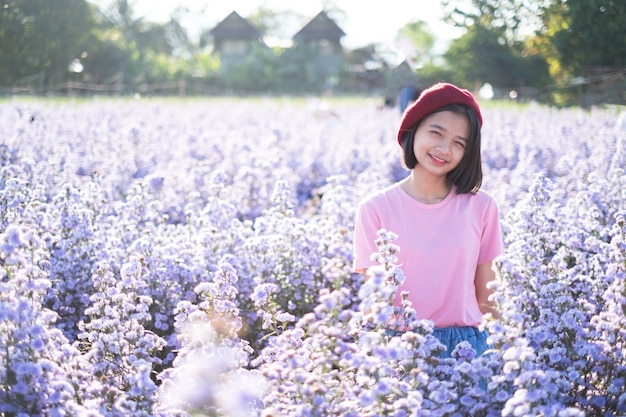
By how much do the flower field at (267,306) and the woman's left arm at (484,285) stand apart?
0.59ft

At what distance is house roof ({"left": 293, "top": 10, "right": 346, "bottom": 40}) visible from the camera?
166ft

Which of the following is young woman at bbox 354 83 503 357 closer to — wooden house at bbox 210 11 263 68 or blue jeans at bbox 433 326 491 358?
blue jeans at bbox 433 326 491 358

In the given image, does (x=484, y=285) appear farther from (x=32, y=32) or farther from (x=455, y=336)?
(x=32, y=32)

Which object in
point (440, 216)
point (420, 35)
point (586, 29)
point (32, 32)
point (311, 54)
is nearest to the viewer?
point (440, 216)

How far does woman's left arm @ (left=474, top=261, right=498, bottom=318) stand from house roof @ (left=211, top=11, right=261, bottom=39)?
50621mm

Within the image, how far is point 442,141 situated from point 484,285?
30.8 inches

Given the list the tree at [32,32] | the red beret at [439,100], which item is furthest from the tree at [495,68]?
the red beret at [439,100]

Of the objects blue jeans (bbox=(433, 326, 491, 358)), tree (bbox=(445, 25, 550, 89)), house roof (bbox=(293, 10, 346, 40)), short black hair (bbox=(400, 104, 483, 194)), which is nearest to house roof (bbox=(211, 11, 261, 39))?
house roof (bbox=(293, 10, 346, 40))

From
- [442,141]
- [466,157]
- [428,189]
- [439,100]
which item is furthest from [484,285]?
[439,100]

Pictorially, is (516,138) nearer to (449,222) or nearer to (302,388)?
(449,222)

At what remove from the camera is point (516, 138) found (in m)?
10.2

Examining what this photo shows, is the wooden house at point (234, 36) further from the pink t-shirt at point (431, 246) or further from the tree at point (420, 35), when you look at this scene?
the pink t-shirt at point (431, 246)

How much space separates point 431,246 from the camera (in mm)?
3270

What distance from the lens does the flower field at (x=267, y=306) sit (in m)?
2.42
